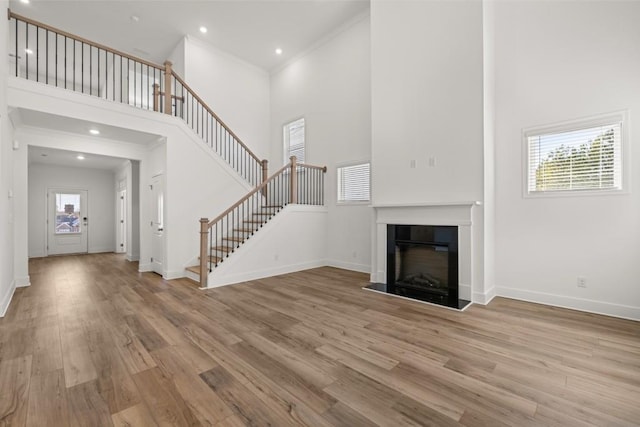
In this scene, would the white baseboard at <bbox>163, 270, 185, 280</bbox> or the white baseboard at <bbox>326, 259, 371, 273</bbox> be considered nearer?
the white baseboard at <bbox>163, 270, 185, 280</bbox>

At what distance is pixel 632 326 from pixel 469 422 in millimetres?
2904

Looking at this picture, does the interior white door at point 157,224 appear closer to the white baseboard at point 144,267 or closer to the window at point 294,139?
the white baseboard at point 144,267

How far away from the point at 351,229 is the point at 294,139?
3.21m

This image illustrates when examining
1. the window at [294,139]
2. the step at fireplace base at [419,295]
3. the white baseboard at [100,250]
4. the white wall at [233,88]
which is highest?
the white wall at [233,88]

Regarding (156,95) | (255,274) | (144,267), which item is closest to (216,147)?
(156,95)

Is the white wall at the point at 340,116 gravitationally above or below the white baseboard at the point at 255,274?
above

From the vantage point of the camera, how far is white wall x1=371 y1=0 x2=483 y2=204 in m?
3.90

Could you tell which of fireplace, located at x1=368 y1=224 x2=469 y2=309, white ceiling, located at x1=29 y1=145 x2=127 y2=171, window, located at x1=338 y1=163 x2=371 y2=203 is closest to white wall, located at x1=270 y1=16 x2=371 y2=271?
window, located at x1=338 y1=163 x2=371 y2=203

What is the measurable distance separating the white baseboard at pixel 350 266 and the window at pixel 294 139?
9.29 feet

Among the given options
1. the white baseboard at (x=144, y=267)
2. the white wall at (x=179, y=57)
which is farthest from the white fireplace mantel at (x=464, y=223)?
the white wall at (x=179, y=57)

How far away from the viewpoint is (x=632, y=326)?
3039 millimetres

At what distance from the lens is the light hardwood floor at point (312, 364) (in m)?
1.73

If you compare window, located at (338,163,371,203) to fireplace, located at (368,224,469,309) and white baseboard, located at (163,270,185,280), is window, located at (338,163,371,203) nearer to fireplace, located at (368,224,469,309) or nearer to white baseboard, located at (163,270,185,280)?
fireplace, located at (368,224,469,309)

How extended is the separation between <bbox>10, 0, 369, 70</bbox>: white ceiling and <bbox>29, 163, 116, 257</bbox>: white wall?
4742 millimetres
